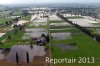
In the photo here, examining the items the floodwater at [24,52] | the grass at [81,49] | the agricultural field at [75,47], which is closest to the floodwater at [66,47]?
the agricultural field at [75,47]

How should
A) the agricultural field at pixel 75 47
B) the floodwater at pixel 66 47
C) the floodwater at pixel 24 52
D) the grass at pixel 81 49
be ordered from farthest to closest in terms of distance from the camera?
the floodwater at pixel 66 47 < the agricultural field at pixel 75 47 < the grass at pixel 81 49 < the floodwater at pixel 24 52

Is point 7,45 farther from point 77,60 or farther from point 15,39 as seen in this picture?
point 77,60

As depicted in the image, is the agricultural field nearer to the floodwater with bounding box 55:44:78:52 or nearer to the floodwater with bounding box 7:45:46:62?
the floodwater with bounding box 55:44:78:52

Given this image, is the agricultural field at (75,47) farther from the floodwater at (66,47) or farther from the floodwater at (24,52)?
the floodwater at (24,52)

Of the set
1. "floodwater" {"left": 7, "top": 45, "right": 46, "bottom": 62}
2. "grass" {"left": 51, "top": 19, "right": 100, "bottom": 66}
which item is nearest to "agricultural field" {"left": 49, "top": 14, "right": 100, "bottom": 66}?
"grass" {"left": 51, "top": 19, "right": 100, "bottom": 66}

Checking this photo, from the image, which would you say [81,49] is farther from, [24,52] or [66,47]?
[24,52]

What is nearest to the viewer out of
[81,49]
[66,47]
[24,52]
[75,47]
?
[24,52]

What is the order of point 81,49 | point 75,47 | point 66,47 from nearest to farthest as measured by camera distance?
point 81,49, point 75,47, point 66,47

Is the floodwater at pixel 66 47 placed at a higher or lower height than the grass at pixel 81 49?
lower

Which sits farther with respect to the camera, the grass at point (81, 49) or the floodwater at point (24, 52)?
the grass at point (81, 49)

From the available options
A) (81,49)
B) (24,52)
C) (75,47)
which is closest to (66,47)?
(75,47)

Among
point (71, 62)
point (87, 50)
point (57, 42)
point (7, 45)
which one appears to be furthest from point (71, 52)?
point (7, 45)
